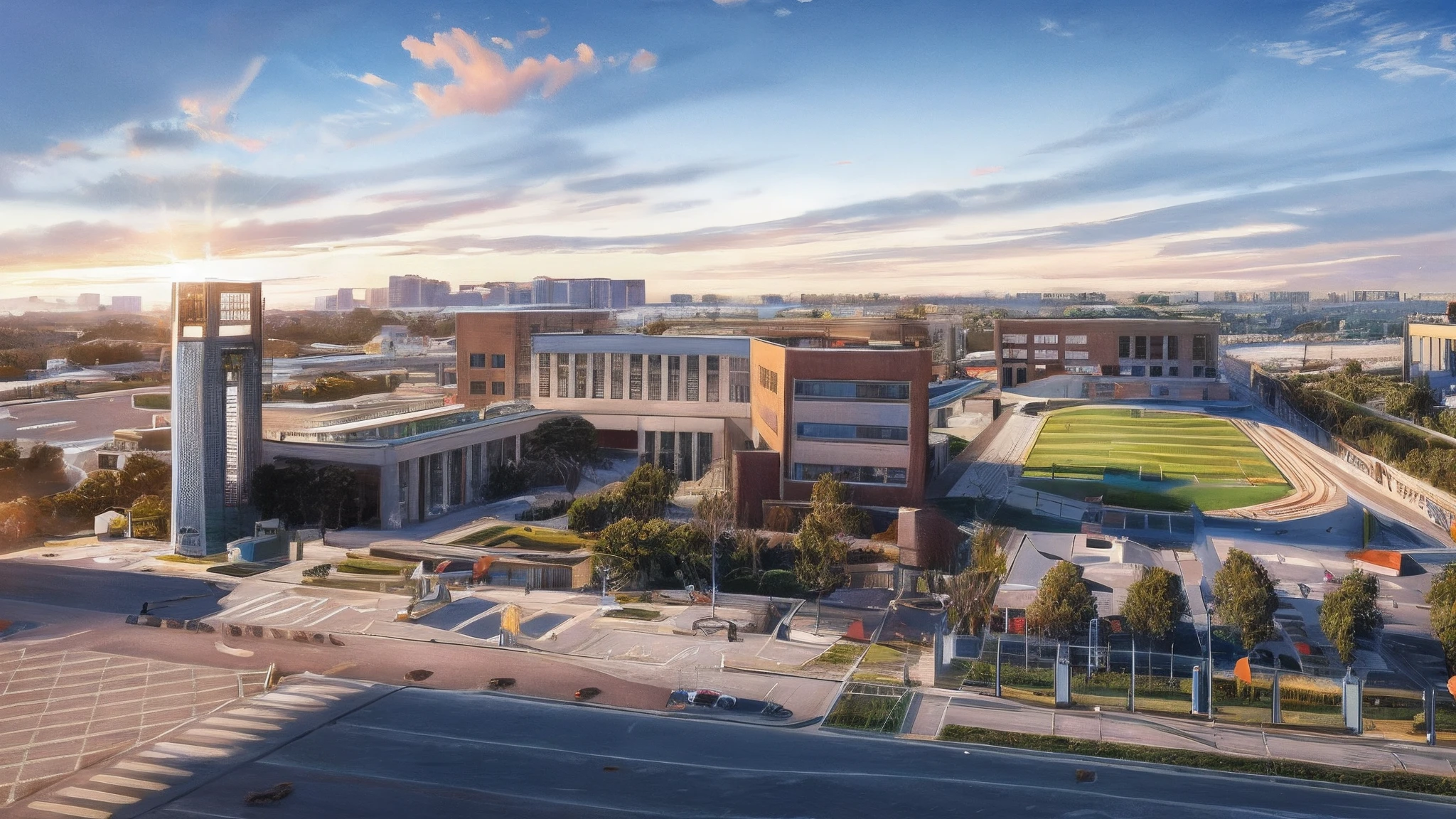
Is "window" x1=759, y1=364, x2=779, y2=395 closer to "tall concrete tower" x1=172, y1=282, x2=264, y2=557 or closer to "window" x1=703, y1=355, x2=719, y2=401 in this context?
"window" x1=703, y1=355, x2=719, y2=401

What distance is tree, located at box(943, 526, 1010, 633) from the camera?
2942 centimetres

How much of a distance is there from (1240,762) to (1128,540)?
636 inches

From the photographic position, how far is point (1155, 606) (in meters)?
26.8

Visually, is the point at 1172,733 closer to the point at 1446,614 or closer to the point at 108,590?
the point at 1446,614

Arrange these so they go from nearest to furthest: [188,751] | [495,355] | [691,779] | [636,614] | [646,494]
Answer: [691,779], [188,751], [636,614], [646,494], [495,355]

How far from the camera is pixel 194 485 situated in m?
40.3

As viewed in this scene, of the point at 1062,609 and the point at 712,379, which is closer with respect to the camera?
the point at 1062,609

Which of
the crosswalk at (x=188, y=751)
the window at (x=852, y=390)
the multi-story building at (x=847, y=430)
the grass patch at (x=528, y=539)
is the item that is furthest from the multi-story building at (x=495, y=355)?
the crosswalk at (x=188, y=751)

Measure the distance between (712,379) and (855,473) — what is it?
19210mm

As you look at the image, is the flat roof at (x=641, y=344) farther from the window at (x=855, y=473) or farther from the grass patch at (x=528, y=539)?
the grass patch at (x=528, y=539)

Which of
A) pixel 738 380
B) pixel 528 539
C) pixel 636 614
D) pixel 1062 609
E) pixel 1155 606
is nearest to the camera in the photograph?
pixel 1155 606

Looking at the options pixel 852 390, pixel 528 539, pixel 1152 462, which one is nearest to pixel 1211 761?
pixel 852 390

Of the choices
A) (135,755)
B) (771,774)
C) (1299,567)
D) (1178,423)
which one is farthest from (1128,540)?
(135,755)

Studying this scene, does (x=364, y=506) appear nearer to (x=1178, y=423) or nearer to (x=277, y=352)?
(x=1178, y=423)
